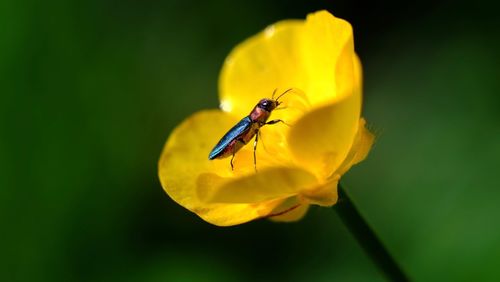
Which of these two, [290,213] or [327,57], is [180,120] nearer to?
[327,57]

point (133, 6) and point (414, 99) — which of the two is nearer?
point (414, 99)

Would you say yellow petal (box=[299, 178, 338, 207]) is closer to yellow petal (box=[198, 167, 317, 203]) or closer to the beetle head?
yellow petal (box=[198, 167, 317, 203])

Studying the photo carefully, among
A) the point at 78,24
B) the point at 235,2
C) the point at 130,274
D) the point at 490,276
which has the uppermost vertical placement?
the point at 78,24

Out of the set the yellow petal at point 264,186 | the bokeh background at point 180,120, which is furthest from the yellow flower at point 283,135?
the bokeh background at point 180,120

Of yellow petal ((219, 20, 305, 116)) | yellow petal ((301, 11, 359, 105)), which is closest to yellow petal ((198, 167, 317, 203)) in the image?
yellow petal ((301, 11, 359, 105))

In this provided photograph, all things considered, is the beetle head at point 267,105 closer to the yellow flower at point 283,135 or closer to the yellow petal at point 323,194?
the yellow flower at point 283,135

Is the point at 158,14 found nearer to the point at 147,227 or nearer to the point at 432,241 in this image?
the point at 147,227

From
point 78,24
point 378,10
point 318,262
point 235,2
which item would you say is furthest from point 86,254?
point 378,10
